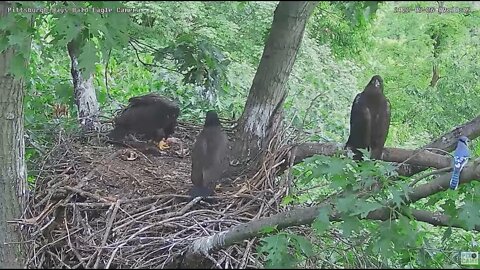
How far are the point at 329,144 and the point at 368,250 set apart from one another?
160 cm

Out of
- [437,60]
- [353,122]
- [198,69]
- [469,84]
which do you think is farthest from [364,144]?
[437,60]

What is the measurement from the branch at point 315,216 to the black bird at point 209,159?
1246mm

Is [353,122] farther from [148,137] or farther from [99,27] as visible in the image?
[99,27]

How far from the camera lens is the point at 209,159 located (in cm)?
521

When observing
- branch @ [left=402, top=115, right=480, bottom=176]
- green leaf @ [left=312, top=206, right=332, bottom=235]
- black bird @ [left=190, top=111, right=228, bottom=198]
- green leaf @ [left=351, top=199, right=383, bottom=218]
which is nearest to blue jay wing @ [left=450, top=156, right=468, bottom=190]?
green leaf @ [left=351, top=199, right=383, bottom=218]

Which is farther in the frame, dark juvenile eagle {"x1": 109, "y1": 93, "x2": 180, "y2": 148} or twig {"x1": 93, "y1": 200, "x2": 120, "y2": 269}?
dark juvenile eagle {"x1": 109, "y1": 93, "x2": 180, "y2": 148}

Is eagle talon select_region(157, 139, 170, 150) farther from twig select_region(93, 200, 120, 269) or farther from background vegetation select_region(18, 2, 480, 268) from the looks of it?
twig select_region(93, 200, 120, 269)

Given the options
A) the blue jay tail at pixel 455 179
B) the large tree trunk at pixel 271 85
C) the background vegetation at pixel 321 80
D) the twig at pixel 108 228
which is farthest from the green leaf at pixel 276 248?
the large tree trunk at pixel 271 85

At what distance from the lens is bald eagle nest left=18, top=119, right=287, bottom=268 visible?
413cm

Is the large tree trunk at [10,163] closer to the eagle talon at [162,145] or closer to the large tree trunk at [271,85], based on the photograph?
the large tree trunk at [271,85]

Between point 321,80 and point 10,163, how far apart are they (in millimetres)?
5747

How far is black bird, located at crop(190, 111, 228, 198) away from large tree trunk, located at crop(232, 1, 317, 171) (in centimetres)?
13

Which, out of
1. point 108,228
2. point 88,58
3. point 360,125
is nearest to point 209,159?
point 108,228

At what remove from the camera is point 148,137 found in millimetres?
6520
